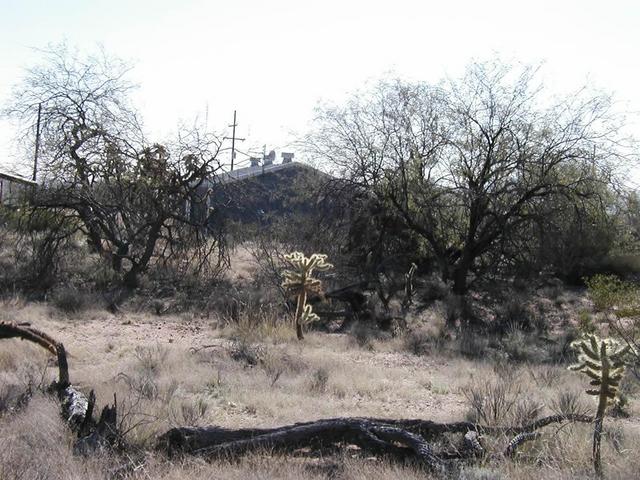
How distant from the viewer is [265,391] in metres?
8.06

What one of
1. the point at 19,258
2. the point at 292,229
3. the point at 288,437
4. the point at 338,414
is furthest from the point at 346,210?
the point at 288,437

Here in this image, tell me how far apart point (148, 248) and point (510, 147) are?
10382mm

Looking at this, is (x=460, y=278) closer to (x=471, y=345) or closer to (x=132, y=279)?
→ (x=471, y=345)

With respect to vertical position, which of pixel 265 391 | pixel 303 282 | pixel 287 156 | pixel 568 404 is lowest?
pixel 265 391

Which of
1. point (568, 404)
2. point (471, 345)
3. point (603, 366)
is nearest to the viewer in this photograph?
point (603, 366)

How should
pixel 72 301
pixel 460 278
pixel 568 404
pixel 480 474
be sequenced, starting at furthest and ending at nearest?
1. pixel 460 278
2. pixel 72 301
3. pixel 568 404
4. pixel 480 474

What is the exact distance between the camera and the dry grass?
5.01m

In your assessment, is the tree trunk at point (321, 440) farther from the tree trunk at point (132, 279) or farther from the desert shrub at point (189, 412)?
the tree trunk at point (132, 279)

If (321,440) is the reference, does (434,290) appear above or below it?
above

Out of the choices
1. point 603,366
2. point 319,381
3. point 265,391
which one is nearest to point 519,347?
point 319,381

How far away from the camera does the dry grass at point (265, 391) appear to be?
197 inches

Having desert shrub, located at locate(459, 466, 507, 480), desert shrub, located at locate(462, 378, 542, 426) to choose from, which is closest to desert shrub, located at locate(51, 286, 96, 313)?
desert shrub, located at locate(462, 378, 542, 426)

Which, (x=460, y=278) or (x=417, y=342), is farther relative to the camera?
(x=460, y=278)

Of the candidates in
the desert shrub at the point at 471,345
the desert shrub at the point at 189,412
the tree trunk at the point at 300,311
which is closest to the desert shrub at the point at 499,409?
the desert shrub at the point at 189,412
